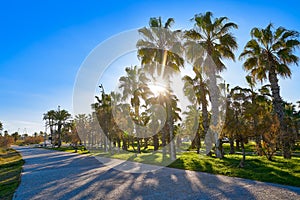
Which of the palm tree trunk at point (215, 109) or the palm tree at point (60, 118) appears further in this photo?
the palm tree at point (60, 118)

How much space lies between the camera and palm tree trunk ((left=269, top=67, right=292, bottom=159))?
16475 mm

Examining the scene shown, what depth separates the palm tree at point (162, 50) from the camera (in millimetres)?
20422

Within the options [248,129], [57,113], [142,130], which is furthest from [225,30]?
[57,113]

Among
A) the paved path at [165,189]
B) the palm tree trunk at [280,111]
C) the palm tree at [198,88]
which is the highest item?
the palm tree at [198,88]

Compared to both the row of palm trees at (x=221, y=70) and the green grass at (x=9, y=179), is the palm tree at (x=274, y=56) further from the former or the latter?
the green grass at (x=9, y=179)

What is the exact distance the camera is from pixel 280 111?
17.5m

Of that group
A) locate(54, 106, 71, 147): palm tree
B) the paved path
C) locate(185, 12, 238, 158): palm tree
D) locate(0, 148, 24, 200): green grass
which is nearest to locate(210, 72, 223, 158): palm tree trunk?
locate(185, 12, 238, 158): palm tree

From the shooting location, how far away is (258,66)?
1939 centimetres

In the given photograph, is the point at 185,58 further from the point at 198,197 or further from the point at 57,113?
the point at 57,113

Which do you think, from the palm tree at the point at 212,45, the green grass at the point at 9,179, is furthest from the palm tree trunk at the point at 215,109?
the green grass at the point at 9,179

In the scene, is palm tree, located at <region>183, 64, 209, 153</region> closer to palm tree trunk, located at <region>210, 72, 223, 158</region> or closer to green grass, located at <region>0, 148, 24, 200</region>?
palm tree trunk, located at <region>210, 72, 223, 158</region>

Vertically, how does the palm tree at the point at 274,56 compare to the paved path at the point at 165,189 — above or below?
above

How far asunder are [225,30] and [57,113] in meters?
62.7

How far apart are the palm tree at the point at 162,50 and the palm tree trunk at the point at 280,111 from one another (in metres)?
7.64
